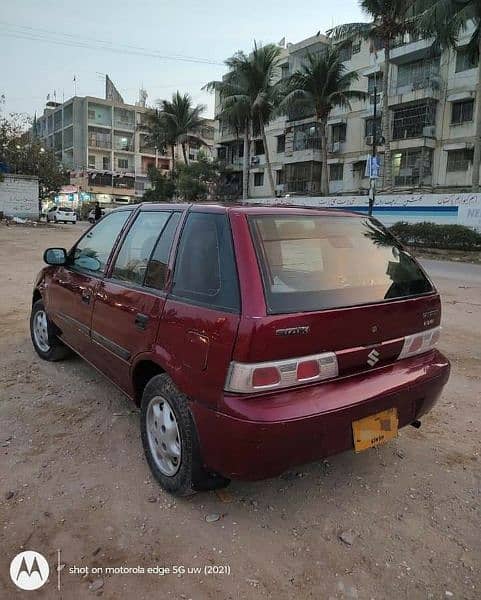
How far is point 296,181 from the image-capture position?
40875 millimetres

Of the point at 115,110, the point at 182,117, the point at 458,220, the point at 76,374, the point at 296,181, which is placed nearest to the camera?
the point at 76,374

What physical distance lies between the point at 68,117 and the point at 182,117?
2635cm

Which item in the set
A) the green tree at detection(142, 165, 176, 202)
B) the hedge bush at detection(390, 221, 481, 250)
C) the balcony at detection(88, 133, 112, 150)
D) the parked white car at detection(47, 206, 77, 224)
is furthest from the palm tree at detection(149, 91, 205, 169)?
the hedge bush at detection(390, 221, 481, 250)

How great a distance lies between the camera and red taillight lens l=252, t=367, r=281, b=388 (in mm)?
2230

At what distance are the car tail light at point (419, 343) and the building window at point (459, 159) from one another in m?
31.4

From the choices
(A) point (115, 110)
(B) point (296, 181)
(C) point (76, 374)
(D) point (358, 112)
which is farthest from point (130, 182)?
(C) point (76, 374)

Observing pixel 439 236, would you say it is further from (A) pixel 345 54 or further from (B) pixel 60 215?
(B) pixel 60 215

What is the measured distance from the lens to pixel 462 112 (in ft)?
101

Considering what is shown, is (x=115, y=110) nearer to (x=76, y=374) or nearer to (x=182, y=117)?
(x=182, y=117)

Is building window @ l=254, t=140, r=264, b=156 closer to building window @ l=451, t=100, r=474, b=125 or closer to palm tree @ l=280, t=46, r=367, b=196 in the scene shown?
palm tree @ l=280, t=46, r=367, b=196

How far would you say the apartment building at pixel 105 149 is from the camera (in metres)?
60.5

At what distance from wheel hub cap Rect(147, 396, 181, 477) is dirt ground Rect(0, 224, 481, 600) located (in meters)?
0.17

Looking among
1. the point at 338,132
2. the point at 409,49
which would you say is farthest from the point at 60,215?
the point at 409,49

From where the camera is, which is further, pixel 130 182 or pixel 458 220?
pixel 130 182
